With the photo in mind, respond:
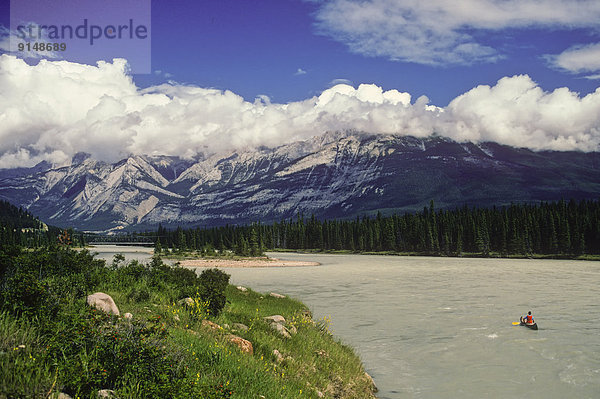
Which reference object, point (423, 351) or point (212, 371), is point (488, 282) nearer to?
point (423, 351)

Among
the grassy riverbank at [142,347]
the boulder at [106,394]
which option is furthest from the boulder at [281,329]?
the boulder at [106,394]

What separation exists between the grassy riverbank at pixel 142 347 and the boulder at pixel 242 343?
85 millimetres

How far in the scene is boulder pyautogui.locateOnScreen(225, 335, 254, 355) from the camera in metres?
14.8

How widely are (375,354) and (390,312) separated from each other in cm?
1292

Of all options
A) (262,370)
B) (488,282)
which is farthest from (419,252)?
(262,370)

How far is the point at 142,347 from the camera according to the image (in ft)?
31.5

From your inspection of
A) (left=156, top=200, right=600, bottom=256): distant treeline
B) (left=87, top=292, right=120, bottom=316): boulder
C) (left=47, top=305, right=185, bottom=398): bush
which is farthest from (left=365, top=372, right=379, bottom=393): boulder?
(left=156, top=200, right=600, bottom=256): distant treeline

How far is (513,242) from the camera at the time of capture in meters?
146

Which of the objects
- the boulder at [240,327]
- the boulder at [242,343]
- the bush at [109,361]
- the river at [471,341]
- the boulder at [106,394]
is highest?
the bush at [109,361]

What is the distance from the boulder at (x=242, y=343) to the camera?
14.8 metres

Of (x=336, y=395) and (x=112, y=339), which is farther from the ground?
(x=112, y=339)

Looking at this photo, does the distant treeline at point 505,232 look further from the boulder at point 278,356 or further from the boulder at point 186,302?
the boulder at point 278,356

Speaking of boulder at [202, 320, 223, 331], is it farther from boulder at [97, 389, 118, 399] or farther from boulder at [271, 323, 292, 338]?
boulder at [97, 389, 118, 399]

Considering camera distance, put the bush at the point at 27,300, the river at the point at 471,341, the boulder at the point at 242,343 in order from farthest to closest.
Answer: the river at the point at 471,341, the boulder at the point at 242,343, the bush at the point at 27,300
